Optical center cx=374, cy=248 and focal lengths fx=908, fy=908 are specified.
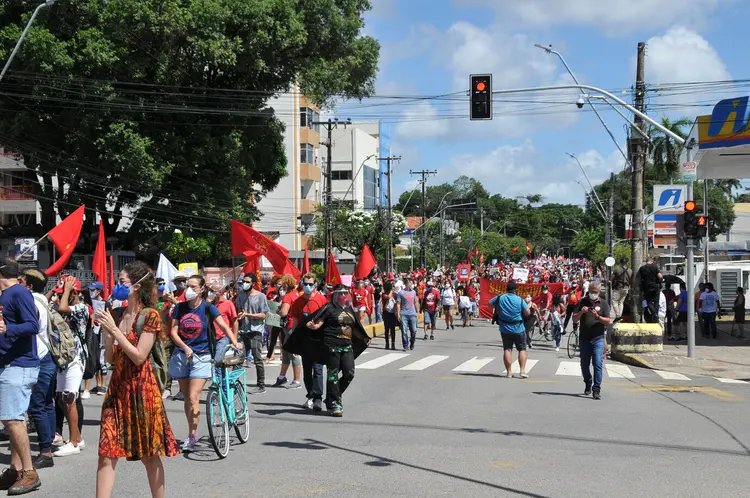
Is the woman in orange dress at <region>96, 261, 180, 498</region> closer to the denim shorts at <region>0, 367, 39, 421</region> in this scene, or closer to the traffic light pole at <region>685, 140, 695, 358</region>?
the denim shorts at <region>0, 367, 39, 421</region>

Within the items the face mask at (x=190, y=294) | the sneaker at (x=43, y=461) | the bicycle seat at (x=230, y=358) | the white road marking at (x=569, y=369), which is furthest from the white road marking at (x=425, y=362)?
the sneaker at (x=43, y=461)

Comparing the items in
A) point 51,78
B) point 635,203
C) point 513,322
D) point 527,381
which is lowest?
point 527,381

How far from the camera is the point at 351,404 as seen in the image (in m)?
12.9

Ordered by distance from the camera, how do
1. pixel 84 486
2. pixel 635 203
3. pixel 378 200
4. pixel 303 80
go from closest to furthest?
1. pixel 84 486
2. pixel 635 203
3. pixel 303 80
4. pixel 378 200

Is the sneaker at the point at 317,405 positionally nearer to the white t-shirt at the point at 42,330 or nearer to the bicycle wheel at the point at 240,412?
the bicycle wheel at the point at 240,412

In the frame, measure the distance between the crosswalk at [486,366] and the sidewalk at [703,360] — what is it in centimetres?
39

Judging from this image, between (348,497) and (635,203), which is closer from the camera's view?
(348,497)

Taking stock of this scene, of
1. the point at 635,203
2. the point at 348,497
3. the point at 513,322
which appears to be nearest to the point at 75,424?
the point at 348,497

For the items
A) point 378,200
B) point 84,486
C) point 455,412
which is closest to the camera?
point 84,486

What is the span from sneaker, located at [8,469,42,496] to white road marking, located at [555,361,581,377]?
40.0 feet

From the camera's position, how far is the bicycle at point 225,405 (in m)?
8.87

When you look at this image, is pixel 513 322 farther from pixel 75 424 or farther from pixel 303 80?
pixel 303 80

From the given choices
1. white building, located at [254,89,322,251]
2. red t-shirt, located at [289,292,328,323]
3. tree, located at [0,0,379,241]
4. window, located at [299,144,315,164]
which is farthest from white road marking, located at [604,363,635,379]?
window, located at [299,144,315,164]

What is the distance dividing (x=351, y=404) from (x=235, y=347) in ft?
11.5
